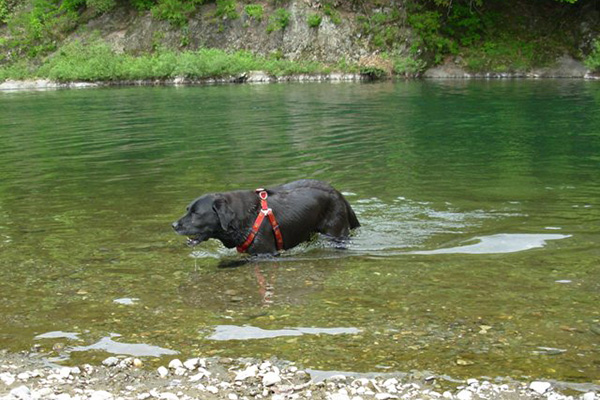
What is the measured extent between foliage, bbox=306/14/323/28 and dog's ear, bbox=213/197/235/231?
42604 millimetres

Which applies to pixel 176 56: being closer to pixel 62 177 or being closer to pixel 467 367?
pixel 62 177

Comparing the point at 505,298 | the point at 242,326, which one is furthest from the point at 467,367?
the point at 242,326

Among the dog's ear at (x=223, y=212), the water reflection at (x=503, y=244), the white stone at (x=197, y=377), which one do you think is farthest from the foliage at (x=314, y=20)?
the white stone at (x=197, y=377)

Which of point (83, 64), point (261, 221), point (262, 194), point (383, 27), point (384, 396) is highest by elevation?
point (383, 27)

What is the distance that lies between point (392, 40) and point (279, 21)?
8.41 m

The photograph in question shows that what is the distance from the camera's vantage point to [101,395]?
5090 millimetres

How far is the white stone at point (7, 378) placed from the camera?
5.34 metres

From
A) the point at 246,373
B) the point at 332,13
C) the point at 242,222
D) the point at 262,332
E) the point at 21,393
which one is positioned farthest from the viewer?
the point at 332,13

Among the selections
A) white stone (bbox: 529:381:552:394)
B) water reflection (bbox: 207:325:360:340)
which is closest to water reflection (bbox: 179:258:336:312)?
water reflection (bbox: 207:325:360:340)

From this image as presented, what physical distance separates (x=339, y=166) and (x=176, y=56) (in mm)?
37584

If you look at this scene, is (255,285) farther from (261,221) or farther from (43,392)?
(43,392)

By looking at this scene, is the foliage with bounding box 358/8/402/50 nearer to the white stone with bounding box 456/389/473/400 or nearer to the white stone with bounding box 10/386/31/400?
the white stone with bounding box 456/389/473/400

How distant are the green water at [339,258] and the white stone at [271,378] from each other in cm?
38

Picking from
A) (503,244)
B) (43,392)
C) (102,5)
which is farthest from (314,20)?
(43,392)
